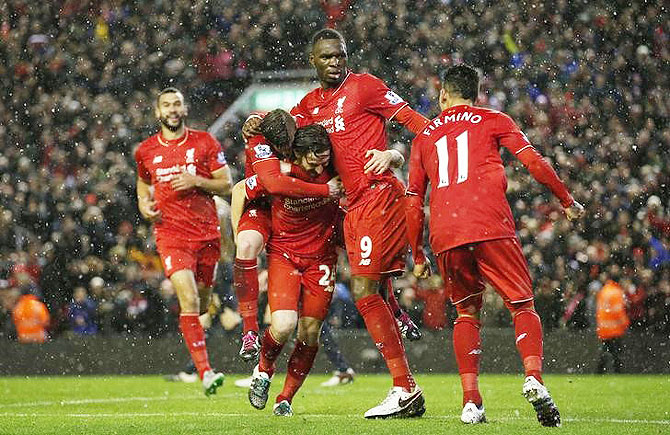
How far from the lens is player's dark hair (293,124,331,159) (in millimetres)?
6836

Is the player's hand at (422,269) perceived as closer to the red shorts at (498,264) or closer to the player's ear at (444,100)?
the red shorts at (498,264)

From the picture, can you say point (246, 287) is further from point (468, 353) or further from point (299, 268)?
point (468, 353)

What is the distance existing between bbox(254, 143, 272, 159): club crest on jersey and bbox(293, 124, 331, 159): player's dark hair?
8.7 inches

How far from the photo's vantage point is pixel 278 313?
7008 mm

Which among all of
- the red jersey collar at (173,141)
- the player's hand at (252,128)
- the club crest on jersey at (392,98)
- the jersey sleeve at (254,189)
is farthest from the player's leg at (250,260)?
the red jersey collar at (173,141)

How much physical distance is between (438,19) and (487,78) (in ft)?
5.30

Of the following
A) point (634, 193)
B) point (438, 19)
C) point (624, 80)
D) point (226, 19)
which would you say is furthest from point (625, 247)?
point (226, 19)

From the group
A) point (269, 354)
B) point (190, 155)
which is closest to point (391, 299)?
point (269, 354)

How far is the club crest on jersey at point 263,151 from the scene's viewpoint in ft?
23.1

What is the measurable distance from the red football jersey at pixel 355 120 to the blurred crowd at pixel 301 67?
20.6 ft

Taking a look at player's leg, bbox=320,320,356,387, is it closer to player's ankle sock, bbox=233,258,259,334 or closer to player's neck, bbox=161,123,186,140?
player's neck, bbox=161,123,186,140

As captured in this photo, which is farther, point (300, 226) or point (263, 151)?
point (300, 226)

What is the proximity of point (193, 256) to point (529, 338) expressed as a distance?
3867 mm

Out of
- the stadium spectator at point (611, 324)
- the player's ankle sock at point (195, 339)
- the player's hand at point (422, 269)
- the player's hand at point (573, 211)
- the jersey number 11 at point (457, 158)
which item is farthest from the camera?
the stadium spectator at point (611, 324)
